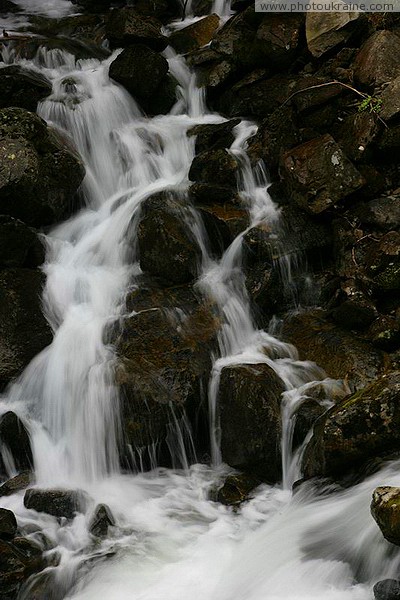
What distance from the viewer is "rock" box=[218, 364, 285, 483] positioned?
607 centimetres

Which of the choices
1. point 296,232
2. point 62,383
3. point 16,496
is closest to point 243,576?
point 16,496

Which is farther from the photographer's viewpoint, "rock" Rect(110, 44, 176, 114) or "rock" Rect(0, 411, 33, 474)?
"rock" Rect(110, 44, 176, 114)

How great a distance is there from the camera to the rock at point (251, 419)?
19.9 feet

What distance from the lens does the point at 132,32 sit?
36.2ft

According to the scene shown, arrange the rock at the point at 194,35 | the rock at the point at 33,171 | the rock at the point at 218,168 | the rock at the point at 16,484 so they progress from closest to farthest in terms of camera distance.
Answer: the rock at the point at 16,484
the rock at the point at 33,171
the rock at the point at 218,168
the rock at the point at 194,35

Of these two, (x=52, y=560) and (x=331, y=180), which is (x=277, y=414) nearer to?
(x=52, y=560)

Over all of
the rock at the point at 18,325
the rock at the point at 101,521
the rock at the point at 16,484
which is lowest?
the rock at the point at 101,521

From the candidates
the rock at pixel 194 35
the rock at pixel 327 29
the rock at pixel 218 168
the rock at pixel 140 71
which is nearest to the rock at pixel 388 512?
the rock at pixel 218 168

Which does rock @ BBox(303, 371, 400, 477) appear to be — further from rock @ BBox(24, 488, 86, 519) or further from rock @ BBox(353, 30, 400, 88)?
rock @ BBox(353, 30, 400, 88)

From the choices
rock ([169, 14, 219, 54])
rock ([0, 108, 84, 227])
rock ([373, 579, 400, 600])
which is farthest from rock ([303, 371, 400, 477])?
rock ([169, 14, 219, 54])

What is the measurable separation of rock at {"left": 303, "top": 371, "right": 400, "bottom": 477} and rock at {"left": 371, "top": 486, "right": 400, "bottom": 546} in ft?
3.01

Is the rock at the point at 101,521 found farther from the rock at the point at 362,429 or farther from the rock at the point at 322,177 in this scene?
the rock at the point at 322,177

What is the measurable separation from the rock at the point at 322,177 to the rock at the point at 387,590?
4714 millimetres

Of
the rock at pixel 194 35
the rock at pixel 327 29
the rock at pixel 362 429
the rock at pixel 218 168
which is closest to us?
the rock at pixel 362 429
